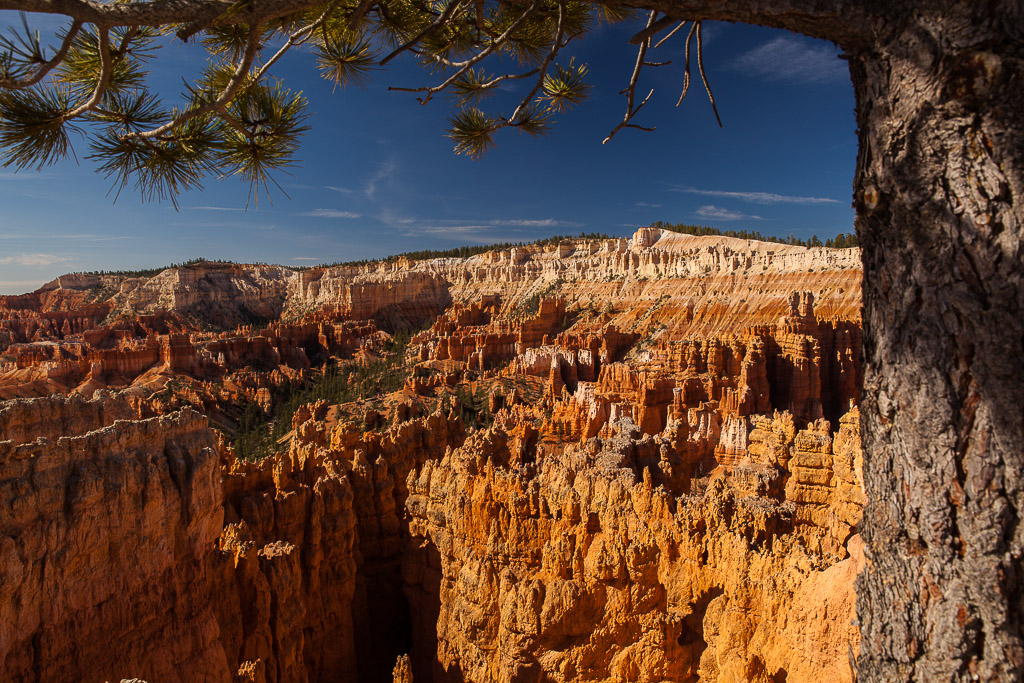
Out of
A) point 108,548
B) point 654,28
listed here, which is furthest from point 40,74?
point 108,548

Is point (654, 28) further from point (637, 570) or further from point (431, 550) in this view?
point (431, 550)

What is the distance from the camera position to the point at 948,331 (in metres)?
1.91

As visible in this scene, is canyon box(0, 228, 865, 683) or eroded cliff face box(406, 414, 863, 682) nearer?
eroded cliff face box(406, 414, 863, 682)

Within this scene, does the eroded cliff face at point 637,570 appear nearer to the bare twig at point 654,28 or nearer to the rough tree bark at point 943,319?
the rough tree bark at point 943,319

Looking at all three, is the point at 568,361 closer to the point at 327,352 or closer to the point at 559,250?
the point at 327,352

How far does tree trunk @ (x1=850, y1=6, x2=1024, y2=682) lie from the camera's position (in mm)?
1808

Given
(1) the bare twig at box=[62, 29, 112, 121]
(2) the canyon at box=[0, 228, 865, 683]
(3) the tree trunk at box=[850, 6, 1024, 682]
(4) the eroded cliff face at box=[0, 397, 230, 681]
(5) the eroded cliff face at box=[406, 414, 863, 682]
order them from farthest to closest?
(4) the eroded cliff face at box=[0, 397, 230, 681] < (2) the canyon at box=[0, 228, 865, 683] < (5) the eroded cliff face at box=[406, 414, 863, 682] < (1) the bare twig at box=[62, 29, 112, 121] < (3) the tree trunk at box=[850, 6, 1024, 682]

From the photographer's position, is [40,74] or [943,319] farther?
[40,74]

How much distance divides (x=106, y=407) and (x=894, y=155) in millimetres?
12627

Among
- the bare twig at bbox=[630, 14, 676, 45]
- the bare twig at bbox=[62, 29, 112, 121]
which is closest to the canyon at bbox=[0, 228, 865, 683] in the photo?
the bare twig at bbox=[630, 14, 676, 45]

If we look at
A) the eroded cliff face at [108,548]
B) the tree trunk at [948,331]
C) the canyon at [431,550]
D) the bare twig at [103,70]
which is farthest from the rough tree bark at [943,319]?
the eroded cliff face at [108,548]

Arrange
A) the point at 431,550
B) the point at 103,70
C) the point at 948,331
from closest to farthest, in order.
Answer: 1. the point at 948,331
2. the point at 103,70
3. the point at 431,550

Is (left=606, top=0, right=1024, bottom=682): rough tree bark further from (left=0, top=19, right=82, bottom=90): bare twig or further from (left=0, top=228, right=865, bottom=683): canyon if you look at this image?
(left=0, top=19, right=82, bottom=90): bare twig

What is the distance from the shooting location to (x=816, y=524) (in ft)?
28.5
